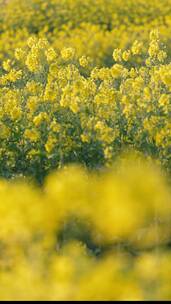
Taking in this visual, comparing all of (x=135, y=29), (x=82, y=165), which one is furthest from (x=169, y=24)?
(x=82, y=165)

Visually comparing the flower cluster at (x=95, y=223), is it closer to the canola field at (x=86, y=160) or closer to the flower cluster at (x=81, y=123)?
the canola field at (x=86, y=160)

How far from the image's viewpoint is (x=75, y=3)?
1158cm

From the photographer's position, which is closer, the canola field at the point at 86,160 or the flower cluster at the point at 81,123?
the canola field at the point at 86,160

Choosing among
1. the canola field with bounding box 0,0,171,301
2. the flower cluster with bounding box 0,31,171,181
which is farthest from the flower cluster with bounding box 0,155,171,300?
the flower cluster with bounding box 0,31,171,181

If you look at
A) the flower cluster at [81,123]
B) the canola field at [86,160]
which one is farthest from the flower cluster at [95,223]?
the flower cluster at [81,123]

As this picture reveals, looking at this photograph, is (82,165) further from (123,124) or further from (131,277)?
(131,277)

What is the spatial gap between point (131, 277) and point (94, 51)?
7.67m

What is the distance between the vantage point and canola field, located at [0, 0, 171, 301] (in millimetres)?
2186

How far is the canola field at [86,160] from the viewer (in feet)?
7.17

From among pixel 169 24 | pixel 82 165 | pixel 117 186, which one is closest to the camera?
pixel 117 186

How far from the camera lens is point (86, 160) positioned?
16.2ft

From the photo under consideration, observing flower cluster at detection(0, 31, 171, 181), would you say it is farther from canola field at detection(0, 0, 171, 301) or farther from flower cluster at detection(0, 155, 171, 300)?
flower cluster at detection(0, 155, 171, 300)

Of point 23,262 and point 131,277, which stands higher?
point 131,277

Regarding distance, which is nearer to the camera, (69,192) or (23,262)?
(69,192)
